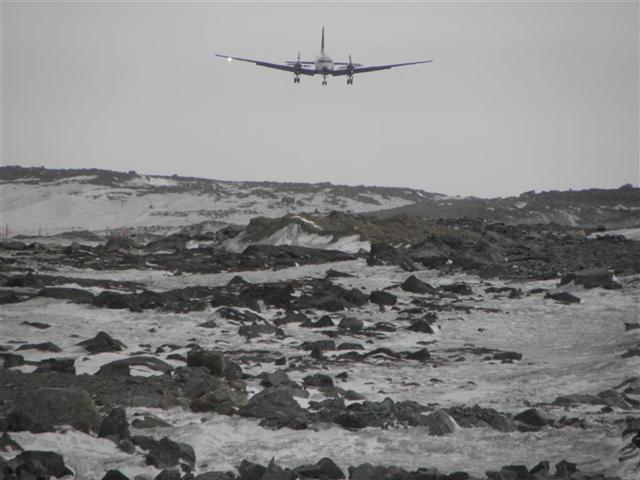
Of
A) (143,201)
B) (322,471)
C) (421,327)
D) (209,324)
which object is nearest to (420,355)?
(421,327)

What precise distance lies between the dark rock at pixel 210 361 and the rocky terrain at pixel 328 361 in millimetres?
34

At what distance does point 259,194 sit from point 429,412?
69.9m

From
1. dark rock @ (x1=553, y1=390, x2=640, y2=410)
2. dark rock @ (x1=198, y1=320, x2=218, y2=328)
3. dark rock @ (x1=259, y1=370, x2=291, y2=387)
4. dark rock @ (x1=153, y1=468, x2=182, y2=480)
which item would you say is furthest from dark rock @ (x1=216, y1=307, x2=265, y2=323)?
dark rock @ (x1=153, y1=468, x2=182, y2=480)

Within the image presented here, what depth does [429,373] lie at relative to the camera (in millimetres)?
13211

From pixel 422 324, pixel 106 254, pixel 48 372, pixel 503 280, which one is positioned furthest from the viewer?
pixel 106 254

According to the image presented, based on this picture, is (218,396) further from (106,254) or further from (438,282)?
(106,254)

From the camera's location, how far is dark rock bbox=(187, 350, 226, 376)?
40.4 feet

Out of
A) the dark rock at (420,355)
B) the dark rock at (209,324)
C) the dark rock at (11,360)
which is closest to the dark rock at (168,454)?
the dark rock at (11,360)

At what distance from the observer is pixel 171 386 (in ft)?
36.4

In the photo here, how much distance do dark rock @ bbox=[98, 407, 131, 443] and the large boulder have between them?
0.20 meters

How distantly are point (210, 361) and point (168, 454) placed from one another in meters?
4.28

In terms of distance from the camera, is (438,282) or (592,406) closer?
(592,406)

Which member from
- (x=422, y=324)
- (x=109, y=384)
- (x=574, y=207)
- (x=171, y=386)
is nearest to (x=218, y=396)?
(x=171, y=386)

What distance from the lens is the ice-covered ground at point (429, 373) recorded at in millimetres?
8305
